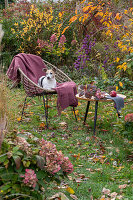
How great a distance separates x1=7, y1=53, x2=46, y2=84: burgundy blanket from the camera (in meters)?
5.00

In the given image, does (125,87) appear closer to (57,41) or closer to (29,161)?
(57,41)

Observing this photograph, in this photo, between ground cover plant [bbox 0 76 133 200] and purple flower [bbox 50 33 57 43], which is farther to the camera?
purple flower [bbox 50 33 57 43]

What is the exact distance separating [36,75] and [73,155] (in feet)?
7.93

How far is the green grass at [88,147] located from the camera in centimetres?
270

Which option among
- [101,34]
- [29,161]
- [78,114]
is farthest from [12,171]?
[101,34]

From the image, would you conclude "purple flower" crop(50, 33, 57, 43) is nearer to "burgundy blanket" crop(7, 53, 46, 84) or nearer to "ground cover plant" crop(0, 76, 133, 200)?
"burgundy blanket" crop(7, 53, 46, 84)

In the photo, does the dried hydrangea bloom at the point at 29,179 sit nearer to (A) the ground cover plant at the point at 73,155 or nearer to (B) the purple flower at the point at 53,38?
Answer: (A) the ground cover plant at the point at 73,155

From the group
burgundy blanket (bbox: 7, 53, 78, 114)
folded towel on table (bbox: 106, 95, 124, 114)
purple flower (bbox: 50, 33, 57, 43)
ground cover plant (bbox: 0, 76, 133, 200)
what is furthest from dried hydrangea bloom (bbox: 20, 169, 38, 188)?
purple flower (bbox: 50, 33, 57, 43)

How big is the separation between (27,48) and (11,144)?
257 inches

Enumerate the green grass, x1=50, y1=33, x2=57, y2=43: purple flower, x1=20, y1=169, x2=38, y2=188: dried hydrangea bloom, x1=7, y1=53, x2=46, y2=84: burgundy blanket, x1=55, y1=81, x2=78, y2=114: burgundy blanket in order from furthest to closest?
x1=50, y1=33, x2=57, y2=43: purple flower → x1=7, y1=53, x2=46, y2=84: burgundy blanket → x1=55, y1=81, x2=78, y2=114: burgundy blanket → the green grass → x1=20, y1=169, x2=38, y2=188: dried hydrangea bloom

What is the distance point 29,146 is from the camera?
6.39ft

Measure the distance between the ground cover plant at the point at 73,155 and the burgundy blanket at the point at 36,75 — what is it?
1.41 ft

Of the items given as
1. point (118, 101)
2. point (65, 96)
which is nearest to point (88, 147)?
point (118, 101)

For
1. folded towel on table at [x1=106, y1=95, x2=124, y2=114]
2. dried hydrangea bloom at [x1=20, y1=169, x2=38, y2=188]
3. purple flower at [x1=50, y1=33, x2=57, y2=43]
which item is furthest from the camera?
purple flower at [x1=50, y1=33, x2=57, y2=43]
